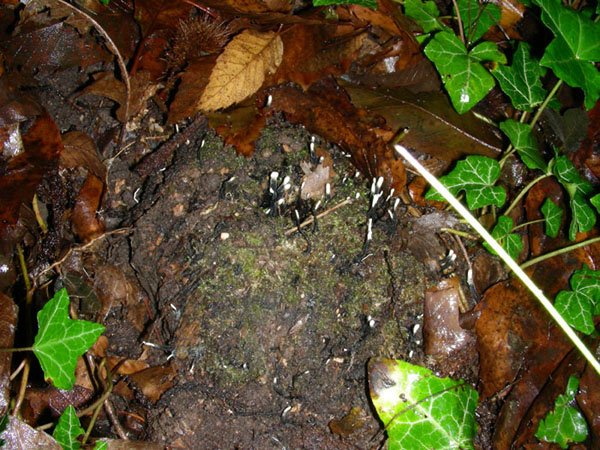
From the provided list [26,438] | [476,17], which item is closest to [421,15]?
[476,17]

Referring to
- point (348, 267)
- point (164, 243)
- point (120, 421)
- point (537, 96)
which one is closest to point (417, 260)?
point (348, 267)

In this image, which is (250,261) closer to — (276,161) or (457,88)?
(276,161)

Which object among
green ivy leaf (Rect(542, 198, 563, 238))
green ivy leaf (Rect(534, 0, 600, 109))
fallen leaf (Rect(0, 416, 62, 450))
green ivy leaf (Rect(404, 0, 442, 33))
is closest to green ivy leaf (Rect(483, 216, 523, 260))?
green ivy leaf (Rect(542, 198, 563, 238))

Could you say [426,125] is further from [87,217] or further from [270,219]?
[87,217]

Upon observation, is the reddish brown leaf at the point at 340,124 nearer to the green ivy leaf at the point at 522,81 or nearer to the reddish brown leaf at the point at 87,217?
the green ivy leaf at the point at 522,81

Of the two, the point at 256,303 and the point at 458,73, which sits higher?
the point at 458,73

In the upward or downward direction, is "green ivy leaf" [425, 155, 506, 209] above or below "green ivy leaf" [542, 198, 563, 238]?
above

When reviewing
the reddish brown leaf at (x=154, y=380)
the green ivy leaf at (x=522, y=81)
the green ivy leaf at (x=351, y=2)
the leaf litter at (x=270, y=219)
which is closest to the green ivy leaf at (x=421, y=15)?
the leaf litter at (x=270, y=219)

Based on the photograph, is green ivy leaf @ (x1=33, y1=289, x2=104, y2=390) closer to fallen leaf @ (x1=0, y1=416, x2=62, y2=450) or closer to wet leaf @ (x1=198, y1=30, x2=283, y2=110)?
fallen leaf @ (x1=0, y1=416, x2=62, y2=450)
